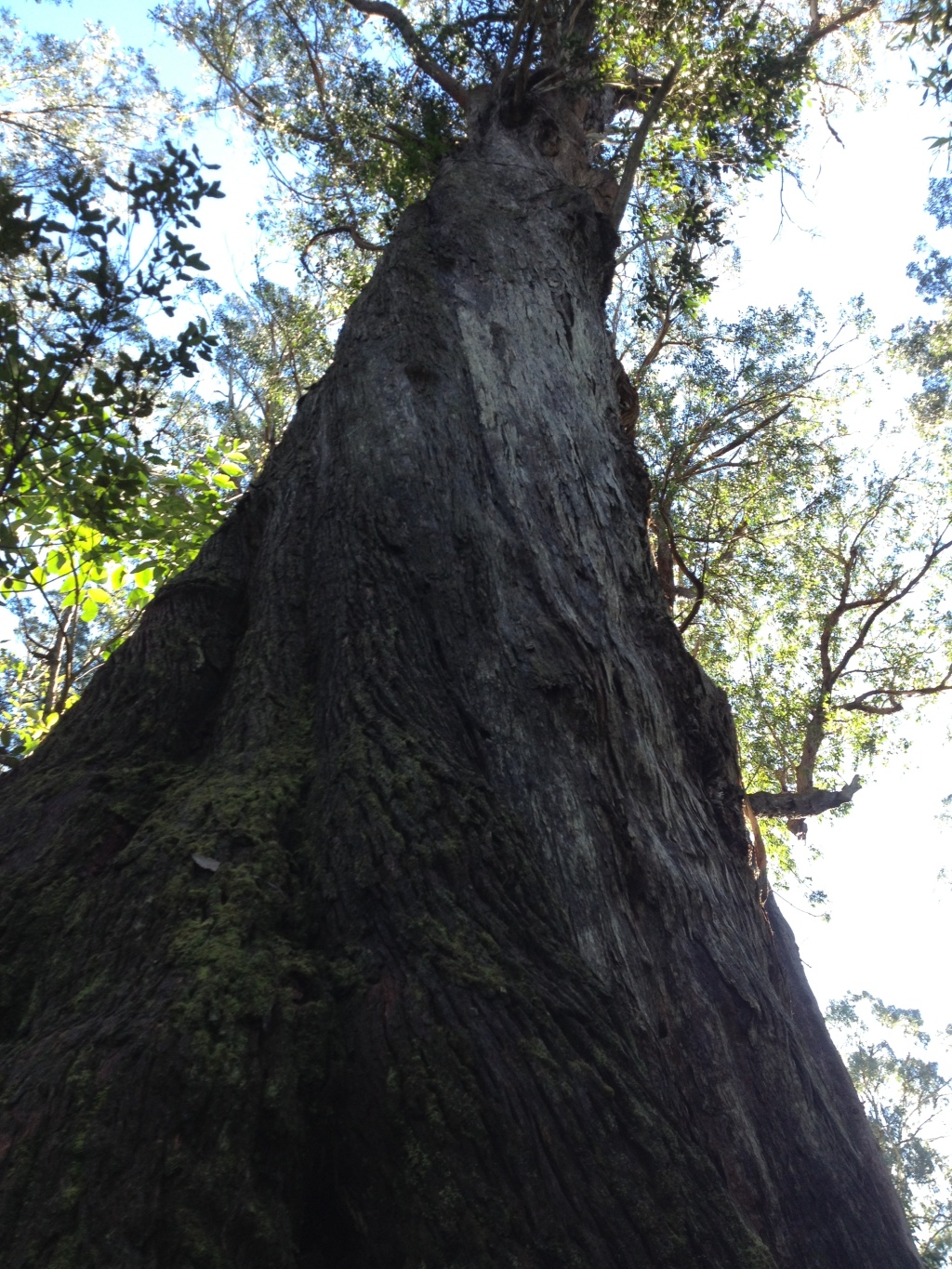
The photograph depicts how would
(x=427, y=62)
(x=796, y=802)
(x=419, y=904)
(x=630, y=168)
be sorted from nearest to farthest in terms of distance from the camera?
(x=419, y=904), (x=630, y=168), (x=427, y=62), (x=796, y=802)

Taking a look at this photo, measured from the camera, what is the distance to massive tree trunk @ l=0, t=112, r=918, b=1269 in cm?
144

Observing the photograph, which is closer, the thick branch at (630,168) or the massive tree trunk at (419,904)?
the massive tree trunk at (419,904)

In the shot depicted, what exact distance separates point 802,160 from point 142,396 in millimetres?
8467

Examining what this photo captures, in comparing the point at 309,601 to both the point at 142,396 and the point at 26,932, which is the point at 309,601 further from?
the point at 142,396

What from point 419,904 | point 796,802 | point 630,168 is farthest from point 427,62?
point 419,904

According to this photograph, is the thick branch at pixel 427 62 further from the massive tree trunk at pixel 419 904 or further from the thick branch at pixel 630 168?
the massive tree trunk at pixel 419 904

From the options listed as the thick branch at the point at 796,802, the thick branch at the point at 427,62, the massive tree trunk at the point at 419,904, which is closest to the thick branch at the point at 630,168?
the massive tree trunk at the point at 419,904

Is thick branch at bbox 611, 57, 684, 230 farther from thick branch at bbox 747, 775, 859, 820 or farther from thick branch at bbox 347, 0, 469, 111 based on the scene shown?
thick branch at bbox 747, 775, 859, 820

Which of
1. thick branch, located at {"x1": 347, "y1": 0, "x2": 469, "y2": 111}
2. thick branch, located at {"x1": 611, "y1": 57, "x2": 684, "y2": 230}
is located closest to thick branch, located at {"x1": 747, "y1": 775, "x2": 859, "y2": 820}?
thick branch, located at {"x1": 611, "y1": 57, "x2": 684, "y2": 230}

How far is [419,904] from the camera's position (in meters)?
1.84

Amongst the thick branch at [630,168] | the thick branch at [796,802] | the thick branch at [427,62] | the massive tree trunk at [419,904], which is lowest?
the massive tree trunk at [419,904]

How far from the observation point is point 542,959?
1842 millimetres

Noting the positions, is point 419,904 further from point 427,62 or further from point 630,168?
point 427,62

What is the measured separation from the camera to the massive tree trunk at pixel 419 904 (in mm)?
1437
